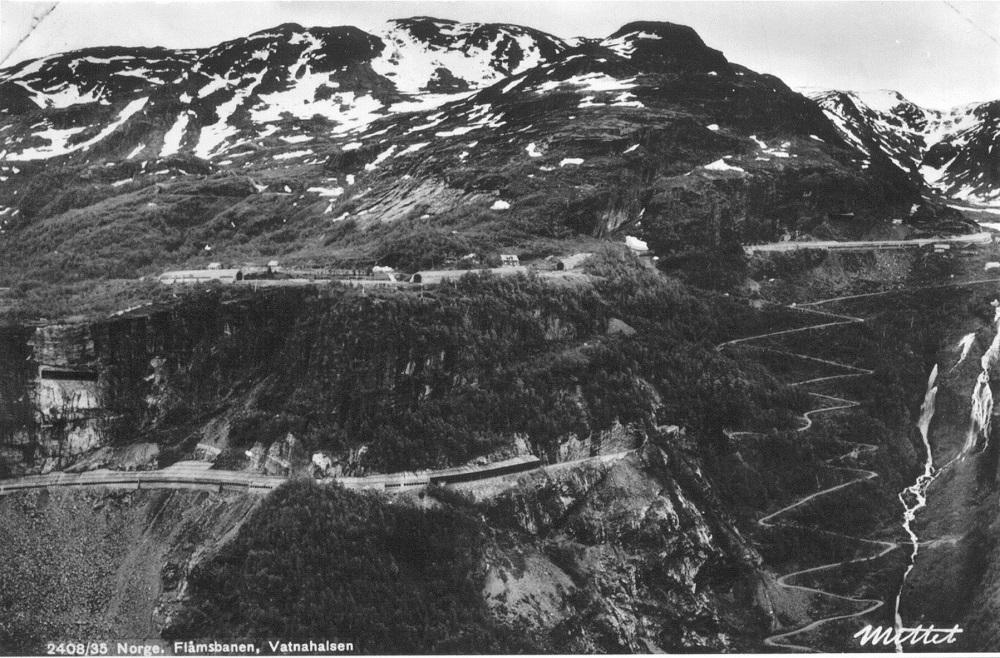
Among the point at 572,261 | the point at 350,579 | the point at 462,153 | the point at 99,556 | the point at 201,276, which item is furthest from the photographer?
the point at 462,153

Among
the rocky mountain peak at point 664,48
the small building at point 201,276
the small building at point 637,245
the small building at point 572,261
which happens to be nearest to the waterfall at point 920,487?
the small building at point 637,245

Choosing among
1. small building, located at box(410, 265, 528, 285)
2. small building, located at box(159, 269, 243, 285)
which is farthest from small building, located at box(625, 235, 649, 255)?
small building, located at box(159, 269, 243, 285)

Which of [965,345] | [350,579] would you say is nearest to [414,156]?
[350,579]

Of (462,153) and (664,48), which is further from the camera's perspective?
(462,153)

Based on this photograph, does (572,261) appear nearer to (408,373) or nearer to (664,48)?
(408,373)

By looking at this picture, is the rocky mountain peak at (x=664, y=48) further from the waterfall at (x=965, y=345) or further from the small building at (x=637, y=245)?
the waterfall at (x=965, y=345)

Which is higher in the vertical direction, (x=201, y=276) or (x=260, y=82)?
(x=260, y=82)

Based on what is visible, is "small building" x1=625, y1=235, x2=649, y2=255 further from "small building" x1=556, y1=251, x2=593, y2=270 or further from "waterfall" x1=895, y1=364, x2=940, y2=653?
"waterfall" x1=895, y1=364, x2=940, y2=653
